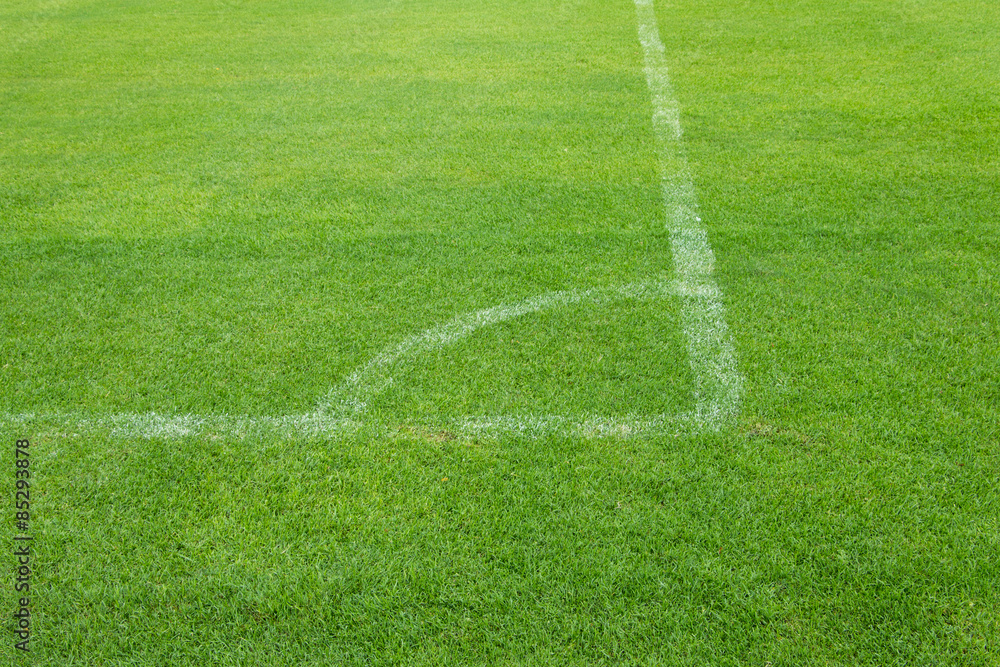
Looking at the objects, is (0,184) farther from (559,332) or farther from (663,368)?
(663,368)

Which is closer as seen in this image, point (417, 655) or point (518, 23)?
point (417, 655)

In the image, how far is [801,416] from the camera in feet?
8.30

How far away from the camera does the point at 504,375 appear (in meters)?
2.75

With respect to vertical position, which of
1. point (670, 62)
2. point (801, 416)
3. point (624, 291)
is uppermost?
point (670, 62)

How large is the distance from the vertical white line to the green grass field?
29mm

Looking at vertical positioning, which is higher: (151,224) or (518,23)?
(518,23)

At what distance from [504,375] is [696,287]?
975 millimetres

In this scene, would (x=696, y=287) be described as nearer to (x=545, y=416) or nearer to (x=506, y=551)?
(x=545, y=416)

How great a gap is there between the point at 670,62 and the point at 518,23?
1.65 metres

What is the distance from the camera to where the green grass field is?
6.56 ft

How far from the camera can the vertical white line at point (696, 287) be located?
2.63 meters

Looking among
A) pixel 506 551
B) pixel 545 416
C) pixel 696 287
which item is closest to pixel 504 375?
pixel 545 416

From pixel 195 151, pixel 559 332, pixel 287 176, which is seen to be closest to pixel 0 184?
pixel 195 151

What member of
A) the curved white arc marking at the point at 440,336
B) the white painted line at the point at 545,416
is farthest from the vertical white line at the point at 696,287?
the curved white arc marking at the point at 440,336
